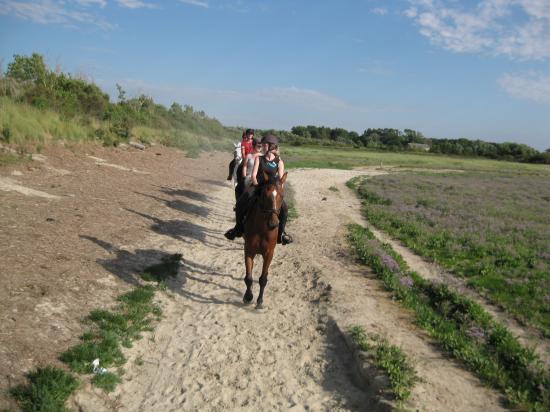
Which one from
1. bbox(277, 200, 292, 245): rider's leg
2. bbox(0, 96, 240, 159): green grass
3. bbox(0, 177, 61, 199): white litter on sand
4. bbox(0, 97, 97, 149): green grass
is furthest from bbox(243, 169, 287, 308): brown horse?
bbox(0, 97, 97, 149): green grass

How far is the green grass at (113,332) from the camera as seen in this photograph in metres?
5.48

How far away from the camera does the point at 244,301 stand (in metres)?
8.45

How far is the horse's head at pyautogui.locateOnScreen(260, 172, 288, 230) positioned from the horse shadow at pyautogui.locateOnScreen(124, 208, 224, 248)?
16.5ft

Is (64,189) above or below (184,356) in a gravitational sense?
above

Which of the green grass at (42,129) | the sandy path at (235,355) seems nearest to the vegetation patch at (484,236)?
the sandy path at (235,355)

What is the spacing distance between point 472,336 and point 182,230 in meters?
9.00

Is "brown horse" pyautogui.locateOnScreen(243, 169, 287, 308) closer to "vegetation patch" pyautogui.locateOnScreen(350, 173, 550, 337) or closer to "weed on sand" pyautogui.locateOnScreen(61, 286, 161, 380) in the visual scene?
"weed on sand" pyautogui.locateOnScreen(61, 286, 161, 380)

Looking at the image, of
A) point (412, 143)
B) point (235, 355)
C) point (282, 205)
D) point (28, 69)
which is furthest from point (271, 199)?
point (412, 143)

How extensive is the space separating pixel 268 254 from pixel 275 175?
1656mm

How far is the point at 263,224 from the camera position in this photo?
818 centimetres

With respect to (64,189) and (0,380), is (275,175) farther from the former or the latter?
(64,189)

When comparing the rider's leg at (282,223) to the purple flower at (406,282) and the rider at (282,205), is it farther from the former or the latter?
the purple flower at (406,282)

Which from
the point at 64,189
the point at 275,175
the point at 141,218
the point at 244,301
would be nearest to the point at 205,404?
the point at 244,301

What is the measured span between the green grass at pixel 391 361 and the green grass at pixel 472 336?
99cm
